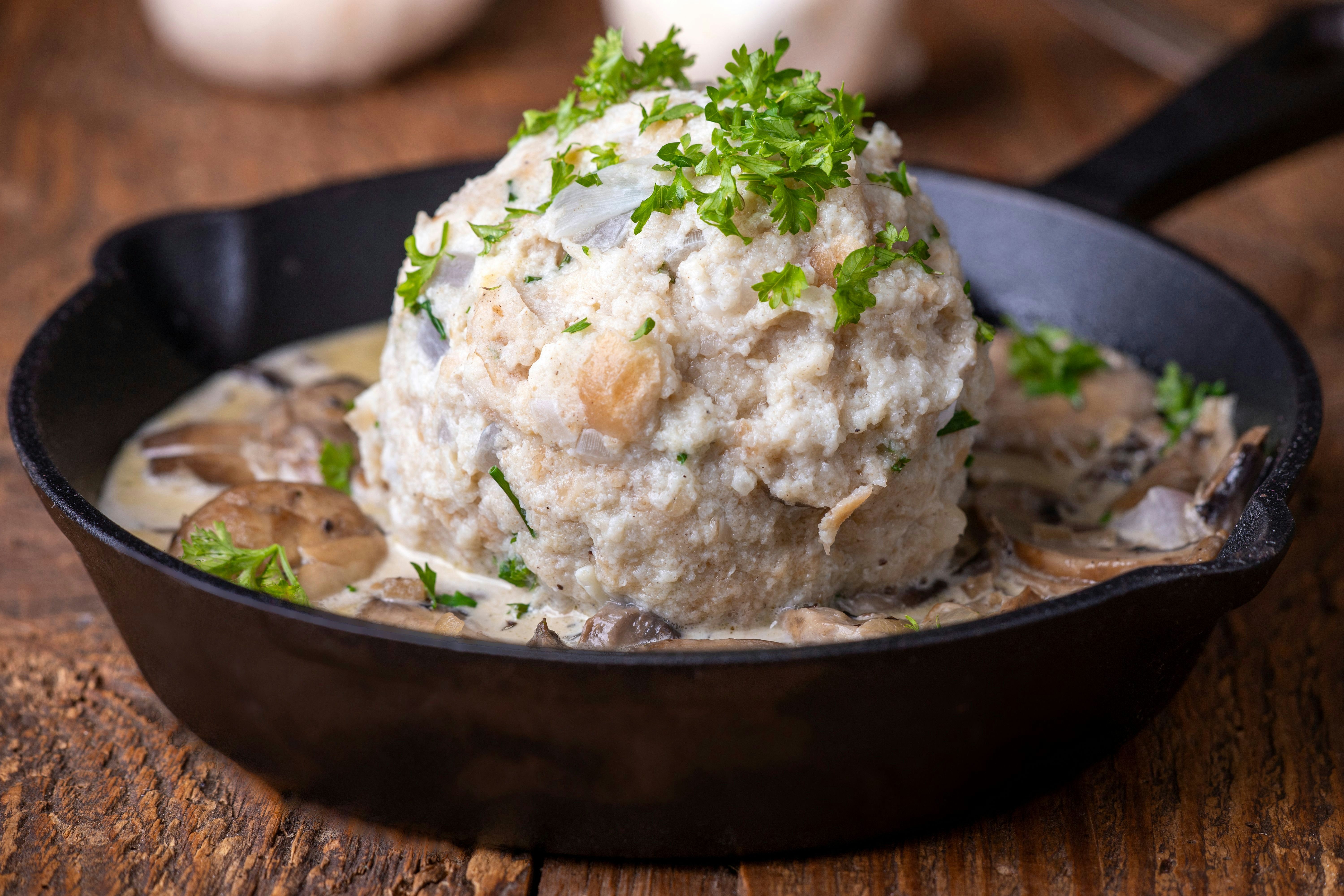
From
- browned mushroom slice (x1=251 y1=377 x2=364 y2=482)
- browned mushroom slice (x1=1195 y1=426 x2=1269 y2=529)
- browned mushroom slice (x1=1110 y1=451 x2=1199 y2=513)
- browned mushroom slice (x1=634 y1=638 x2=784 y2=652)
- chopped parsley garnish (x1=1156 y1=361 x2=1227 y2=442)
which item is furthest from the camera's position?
chopped parsley garnish (x1=1156 y1=361 x2=1227 y2=442)

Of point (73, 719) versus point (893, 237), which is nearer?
point (893, 237)

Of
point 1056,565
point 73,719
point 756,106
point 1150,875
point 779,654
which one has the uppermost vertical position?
point 756,106

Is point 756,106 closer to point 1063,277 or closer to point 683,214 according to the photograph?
point 683,214

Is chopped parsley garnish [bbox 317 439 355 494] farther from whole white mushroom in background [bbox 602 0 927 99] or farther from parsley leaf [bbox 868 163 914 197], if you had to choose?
whole white mushroom in background [bbox 602 0 927 99]

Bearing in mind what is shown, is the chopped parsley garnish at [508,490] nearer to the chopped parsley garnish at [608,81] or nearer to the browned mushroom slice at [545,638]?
the browned mushroom slice at [545,638]

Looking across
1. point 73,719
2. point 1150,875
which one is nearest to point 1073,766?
point 1150,875

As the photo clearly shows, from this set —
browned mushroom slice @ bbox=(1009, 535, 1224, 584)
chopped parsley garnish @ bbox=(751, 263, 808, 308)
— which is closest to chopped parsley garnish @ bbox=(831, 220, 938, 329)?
chopped parsley garnish @ bbox=(751, 263, 808, 308)
